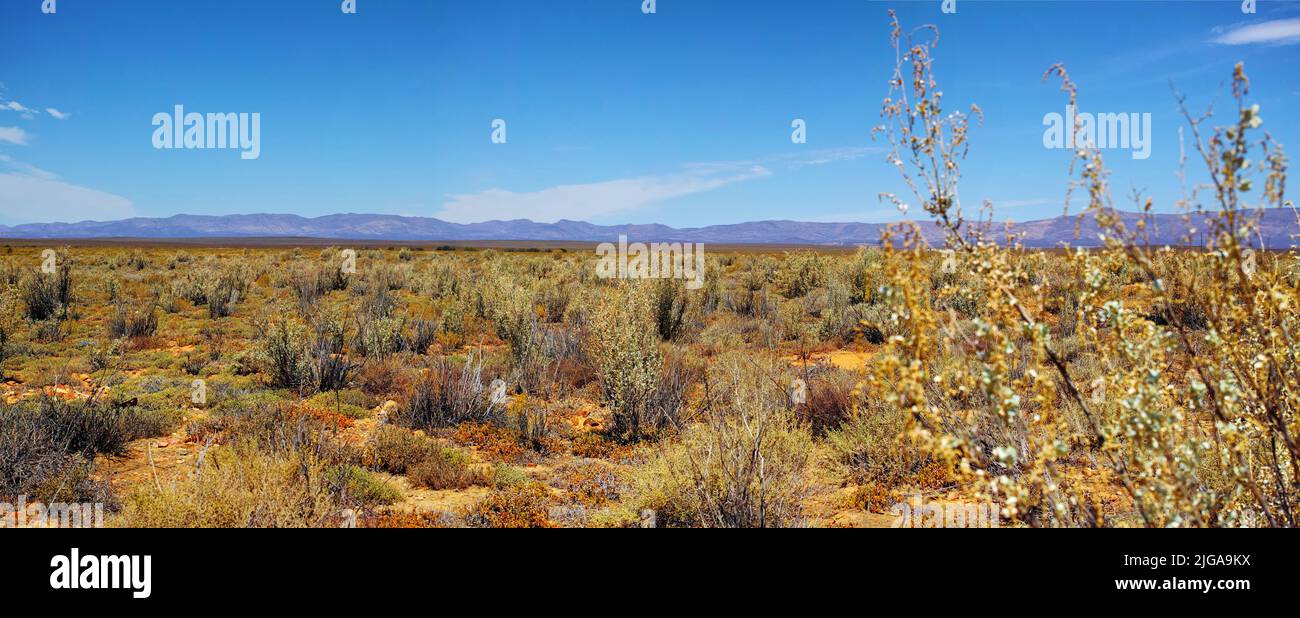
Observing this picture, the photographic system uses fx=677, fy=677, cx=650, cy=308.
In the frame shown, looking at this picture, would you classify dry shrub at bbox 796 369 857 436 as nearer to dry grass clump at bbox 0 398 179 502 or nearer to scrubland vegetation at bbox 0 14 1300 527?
scrubland vegetation at bbox 0 14 1300 527

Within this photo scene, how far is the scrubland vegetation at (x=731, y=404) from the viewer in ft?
7.80

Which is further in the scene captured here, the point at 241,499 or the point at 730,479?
the point at 730,479

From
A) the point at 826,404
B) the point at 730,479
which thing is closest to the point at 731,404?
the point at 826,404

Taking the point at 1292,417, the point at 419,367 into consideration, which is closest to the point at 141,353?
the point at 419,367

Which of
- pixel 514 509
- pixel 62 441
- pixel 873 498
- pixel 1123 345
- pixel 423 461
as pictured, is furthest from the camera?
pixel 423 461

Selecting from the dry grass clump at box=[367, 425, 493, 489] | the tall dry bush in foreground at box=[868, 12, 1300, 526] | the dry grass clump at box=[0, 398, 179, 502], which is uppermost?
the tall dry bush in foreground at box=[868, 12, 1300, 526]

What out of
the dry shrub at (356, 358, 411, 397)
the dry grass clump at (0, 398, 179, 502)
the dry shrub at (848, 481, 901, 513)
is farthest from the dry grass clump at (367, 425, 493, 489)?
the dry shrub at (848, 481, 901, 513)

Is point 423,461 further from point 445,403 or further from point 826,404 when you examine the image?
point 826,404

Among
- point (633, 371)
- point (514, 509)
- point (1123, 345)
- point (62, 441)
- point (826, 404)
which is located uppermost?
point (1123, 345)

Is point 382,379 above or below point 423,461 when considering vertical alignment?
above

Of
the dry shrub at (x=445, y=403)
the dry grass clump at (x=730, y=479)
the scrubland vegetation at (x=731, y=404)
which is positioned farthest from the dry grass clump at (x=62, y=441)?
the dry grass clump at (x=730, y=479)

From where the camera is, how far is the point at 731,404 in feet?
23.9

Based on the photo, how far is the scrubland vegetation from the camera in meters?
2.38
